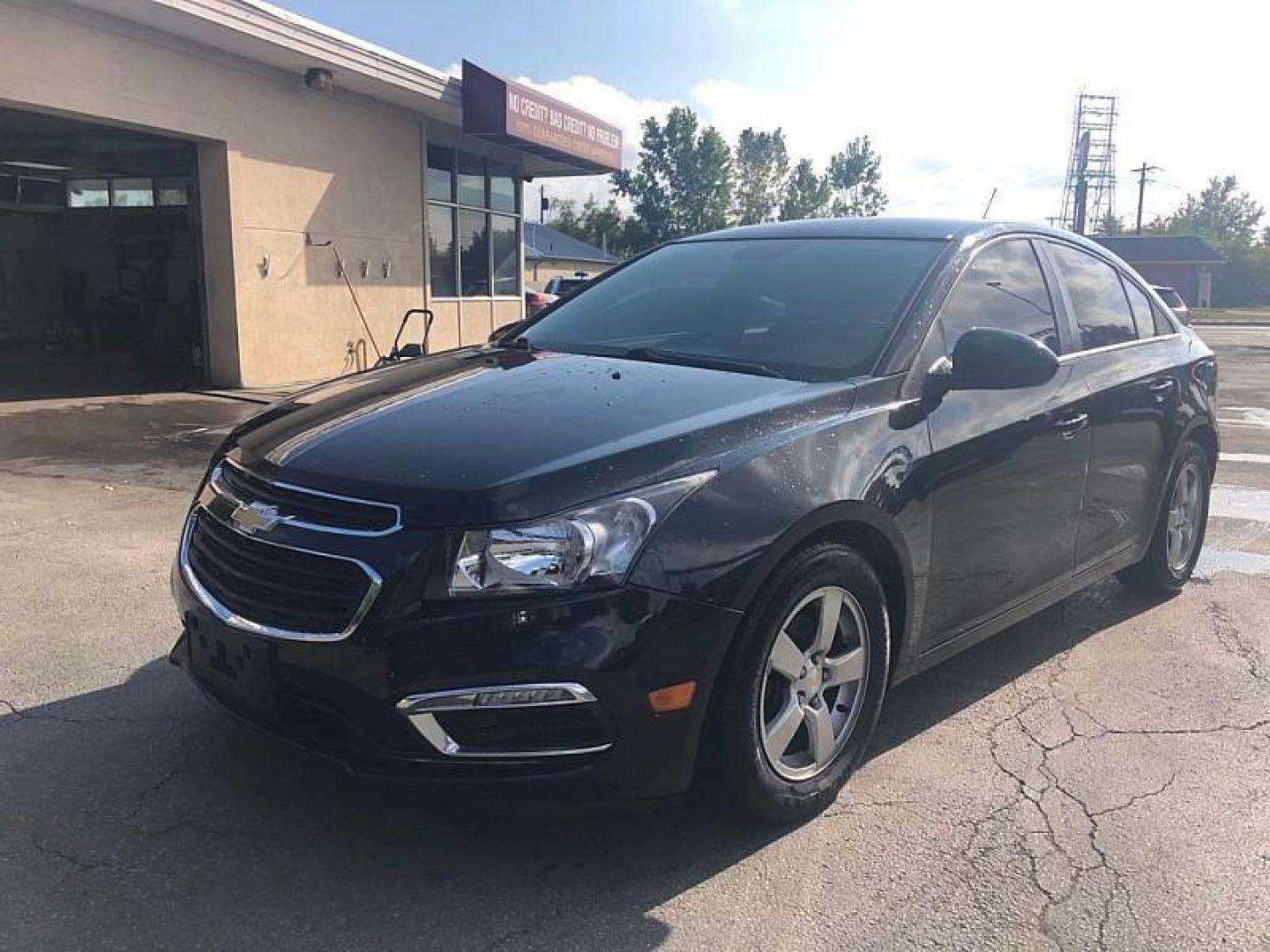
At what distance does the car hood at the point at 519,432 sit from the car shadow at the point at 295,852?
0.75 m

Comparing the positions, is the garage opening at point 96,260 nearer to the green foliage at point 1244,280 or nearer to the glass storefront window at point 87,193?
the glass storefront window at point 87,193

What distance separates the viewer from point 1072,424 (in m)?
3.99

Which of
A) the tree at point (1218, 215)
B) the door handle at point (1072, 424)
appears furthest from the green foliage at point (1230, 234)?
the door handle at point (1072, 424)

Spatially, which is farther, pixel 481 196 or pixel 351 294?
pixel 481 196

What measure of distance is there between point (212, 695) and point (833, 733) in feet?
5.77

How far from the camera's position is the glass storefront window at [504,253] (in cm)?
1953

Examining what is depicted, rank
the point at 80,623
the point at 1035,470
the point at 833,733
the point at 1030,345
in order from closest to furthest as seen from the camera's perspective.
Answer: the point at 833,733 → the point at 1030,345 → the point at 1035,470 → the point at 80,623

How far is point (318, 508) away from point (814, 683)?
1.45 m

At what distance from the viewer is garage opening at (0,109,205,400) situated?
1586 centimetres

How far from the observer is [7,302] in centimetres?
1823

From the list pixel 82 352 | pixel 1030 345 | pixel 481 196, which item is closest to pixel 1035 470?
pixel 1030 345

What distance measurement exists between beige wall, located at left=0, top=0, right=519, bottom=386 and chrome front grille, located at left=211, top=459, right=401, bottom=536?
9.79 metres

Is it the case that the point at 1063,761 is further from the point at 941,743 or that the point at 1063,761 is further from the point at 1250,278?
the point at 1250,278

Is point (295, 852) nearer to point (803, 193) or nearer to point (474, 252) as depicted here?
point (474, 252)
